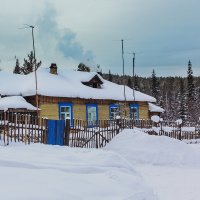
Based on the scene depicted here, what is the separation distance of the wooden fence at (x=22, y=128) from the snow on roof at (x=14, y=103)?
40.1 ft

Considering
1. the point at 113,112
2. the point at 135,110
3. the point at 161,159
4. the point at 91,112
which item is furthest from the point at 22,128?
the point at 135,110

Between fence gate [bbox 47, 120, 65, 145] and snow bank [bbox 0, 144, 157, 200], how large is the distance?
7059mm

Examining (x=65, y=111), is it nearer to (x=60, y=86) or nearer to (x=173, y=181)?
(x=60, y=86)

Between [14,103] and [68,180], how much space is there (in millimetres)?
Answer: 22086

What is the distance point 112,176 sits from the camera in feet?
23.0

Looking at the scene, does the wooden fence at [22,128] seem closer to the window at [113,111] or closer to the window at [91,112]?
the window at [91,112]

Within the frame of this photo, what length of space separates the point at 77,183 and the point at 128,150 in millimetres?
11010

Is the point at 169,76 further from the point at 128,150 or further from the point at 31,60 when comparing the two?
the point at 128,150

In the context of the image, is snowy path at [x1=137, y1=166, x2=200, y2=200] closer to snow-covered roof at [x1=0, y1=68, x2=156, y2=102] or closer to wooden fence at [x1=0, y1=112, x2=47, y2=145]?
wooden fence at [x1=0, y1=112, x2=47, y2=145]

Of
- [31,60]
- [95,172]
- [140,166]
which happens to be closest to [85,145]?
[140,166]

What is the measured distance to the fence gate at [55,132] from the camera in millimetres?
15391

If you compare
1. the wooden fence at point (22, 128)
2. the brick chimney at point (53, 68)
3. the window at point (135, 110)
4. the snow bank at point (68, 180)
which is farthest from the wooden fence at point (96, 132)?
the window at point (135, 110)

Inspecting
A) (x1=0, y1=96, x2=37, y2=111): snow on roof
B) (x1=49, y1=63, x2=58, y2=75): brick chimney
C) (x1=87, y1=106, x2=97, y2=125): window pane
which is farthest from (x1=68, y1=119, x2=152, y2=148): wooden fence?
(x1=49, y1=63, x2=58, y2=75): brick chimney

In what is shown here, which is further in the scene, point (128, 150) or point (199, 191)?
point (128, 150)
